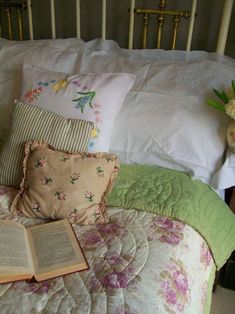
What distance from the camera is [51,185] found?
1014mm

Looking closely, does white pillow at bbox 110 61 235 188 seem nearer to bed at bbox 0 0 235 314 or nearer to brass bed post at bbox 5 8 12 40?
bed at bbox 0 0 235 314

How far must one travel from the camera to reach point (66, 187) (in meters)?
1.00

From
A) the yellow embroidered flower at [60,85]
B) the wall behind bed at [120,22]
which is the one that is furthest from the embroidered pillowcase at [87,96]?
the wall behind bed at [120,22]

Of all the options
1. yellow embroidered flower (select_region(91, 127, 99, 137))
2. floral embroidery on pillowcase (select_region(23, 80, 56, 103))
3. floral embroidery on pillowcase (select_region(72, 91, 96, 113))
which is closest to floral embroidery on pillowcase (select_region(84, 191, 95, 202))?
yellow embroidered flower (select_region(91, 127, 99, 137))

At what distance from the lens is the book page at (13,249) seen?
2.62 ft

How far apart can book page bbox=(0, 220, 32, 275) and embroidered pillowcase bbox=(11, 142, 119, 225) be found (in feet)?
0.33

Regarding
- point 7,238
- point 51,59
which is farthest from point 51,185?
point 51,59

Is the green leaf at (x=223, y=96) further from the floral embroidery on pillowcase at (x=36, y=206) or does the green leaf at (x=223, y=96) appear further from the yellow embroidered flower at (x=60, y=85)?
the floral embroidery on pillowcase at (x=36, y=206)

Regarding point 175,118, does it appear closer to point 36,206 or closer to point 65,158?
point 65,158

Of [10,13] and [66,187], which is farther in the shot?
[10,13]

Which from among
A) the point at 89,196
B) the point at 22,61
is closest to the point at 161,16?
the point at 22,61

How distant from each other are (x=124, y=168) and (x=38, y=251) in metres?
0.48

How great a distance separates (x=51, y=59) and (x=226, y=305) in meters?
1.31

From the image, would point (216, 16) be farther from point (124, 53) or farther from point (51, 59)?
point (51, 59)
